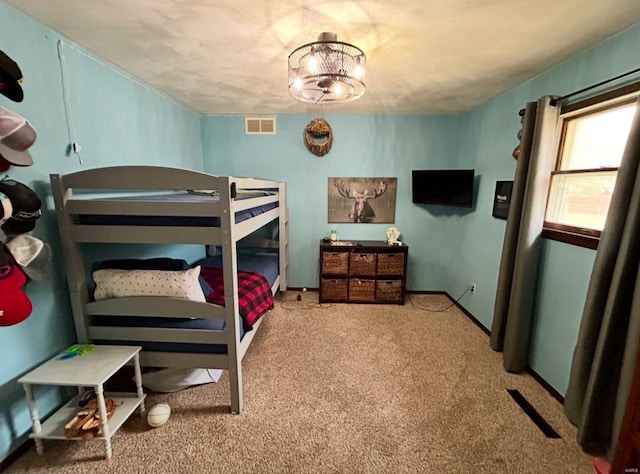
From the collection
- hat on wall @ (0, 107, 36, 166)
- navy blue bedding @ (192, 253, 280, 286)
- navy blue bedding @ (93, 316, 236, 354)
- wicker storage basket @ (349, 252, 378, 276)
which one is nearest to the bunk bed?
navy blue bedding @ (93, 316, 236, 354)

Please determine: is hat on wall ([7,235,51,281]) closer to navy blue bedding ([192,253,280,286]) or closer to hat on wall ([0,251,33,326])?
hat on wall ([0,251,33,326])

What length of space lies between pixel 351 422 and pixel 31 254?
197 cm

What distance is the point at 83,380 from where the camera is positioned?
1363mm

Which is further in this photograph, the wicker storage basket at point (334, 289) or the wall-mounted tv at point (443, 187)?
the wicker storage basket at point (334, 289)

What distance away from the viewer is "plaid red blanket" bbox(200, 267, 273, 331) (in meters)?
1.92

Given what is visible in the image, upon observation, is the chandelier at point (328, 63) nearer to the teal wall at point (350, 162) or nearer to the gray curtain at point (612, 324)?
the gray curtain at point (612, 324)

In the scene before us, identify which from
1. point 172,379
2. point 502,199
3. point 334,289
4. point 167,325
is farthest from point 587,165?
point 172,379

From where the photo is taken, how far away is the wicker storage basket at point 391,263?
334 cm

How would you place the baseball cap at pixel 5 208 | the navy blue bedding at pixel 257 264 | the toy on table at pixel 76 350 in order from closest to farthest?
the baseball cap at pixel 5 208 → the toy on table at pixel 76 350 → the navy blue bedding at pixel 257 264

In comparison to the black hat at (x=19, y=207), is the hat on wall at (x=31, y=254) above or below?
below

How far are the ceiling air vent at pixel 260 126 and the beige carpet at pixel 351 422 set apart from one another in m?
2.45

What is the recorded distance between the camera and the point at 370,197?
358 centimetres

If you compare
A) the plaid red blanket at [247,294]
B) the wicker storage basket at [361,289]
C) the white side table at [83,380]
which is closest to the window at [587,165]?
the wicker storage basket at [361,289]

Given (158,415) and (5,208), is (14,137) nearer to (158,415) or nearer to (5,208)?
(5,208)
